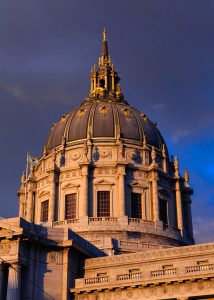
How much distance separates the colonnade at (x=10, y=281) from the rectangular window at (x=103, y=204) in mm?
24633

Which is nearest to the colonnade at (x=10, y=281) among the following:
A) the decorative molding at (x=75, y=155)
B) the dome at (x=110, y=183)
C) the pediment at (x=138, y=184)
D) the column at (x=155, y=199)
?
the dome at (x=110, y=183)

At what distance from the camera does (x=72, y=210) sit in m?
71.1

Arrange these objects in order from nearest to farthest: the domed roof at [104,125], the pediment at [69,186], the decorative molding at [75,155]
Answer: the pediment at [69,186] < the decorative molding at [75,155] < the domed roof at [104,125]

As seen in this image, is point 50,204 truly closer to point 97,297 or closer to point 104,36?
point 97,297

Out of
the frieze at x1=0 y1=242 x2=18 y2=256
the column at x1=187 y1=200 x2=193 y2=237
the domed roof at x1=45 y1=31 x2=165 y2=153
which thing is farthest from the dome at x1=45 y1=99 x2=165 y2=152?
the frieze at x1=0 y1=242 x2=18 y2=256

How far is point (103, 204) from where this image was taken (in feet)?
A: 232

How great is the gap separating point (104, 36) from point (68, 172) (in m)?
38.5

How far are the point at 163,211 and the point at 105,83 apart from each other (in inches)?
1090

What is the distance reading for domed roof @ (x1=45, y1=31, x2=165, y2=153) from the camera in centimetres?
7731

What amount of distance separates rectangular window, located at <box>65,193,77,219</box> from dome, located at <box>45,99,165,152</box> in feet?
29.1

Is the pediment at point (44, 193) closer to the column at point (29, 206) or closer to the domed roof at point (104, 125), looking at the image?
the column at point (29, 206)

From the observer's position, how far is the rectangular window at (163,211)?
72.5 metres

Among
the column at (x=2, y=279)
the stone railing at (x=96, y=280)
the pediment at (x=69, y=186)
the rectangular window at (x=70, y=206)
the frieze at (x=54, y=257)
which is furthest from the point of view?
the pediment at (x=69, y=186)

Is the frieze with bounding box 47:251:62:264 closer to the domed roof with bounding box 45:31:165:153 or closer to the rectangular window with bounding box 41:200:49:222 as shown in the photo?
the rectangular window with bounding box 41:200:49:222
